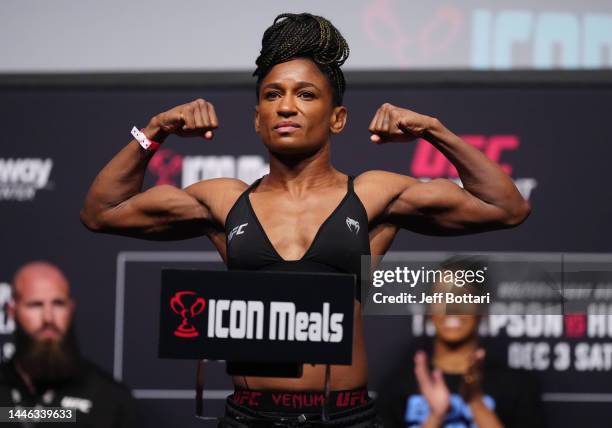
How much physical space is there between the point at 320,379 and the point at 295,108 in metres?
0.69

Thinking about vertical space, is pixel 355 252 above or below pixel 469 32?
below

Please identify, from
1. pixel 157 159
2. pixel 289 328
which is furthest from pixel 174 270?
pixel 157 159

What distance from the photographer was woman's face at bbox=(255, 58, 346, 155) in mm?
2584

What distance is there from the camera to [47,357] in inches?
152

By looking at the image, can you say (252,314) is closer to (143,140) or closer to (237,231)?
(237,231)

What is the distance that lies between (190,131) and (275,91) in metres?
0.26

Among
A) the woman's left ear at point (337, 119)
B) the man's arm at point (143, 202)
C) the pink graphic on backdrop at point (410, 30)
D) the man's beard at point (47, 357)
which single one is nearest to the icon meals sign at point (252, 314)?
the man's arm at point (143, 202)

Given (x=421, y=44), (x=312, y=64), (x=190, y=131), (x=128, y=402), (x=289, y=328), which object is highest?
(x=421, y=44)

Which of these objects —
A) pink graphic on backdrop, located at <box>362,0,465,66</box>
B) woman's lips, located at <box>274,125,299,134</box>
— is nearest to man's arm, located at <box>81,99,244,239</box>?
woman's lips, located at <box>274,125,299,134</box>

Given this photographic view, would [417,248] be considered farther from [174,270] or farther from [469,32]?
[174,270]

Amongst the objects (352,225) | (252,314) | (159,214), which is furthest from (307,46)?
(252,314)

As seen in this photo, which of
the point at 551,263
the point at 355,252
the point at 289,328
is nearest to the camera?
the point at 289,328

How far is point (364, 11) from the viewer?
411 centimetres

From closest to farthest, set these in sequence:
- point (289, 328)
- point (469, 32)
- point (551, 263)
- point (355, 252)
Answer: point (289, 328), point (355, 252), point (551, 263), point (469, 32)
